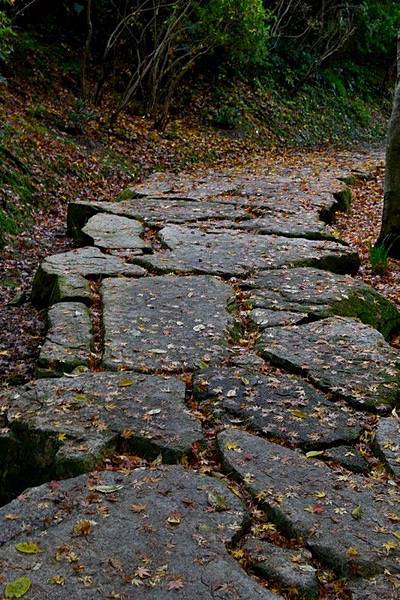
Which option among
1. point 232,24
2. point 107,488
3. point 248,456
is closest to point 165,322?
point 248,456

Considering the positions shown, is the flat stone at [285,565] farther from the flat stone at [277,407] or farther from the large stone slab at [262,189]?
the large stone slab at [262,189]

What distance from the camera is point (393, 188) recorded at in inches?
265

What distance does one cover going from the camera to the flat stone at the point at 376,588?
2.37 m

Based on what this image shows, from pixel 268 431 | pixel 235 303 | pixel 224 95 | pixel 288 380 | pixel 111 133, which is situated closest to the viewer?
pixel 268 431

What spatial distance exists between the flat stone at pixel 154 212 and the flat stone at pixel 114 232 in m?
0.19

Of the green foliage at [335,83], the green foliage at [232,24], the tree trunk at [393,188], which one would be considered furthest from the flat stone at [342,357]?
the green foliage at [335,83]

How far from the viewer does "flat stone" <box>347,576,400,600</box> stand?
93.3 inches

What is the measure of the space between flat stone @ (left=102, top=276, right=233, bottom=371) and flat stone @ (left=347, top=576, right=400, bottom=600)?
174 centimetres

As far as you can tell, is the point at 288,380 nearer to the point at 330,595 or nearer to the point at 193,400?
the point at 193,400

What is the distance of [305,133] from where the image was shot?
674 inches

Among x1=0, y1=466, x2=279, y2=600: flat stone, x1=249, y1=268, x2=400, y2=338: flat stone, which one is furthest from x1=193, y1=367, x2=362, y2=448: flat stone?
x1=249, y1=268, x2=400, y2=338: flat stone

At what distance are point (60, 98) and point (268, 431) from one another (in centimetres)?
1045

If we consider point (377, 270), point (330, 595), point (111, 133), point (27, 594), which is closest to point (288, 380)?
point (330, 595)

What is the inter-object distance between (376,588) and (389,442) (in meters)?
1.00
